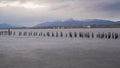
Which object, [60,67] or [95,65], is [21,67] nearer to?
[60,67]

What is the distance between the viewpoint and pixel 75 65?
2127 cm

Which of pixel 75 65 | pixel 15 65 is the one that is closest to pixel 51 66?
pixel 75 65

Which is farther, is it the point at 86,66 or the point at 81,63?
the point at 81,63

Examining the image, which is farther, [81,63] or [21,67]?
[81,63]

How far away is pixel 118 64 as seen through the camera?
21125 mm

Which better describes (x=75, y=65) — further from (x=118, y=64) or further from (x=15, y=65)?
(x=15, y=65)

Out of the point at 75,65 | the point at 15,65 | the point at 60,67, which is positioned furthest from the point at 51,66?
the point at 15,65

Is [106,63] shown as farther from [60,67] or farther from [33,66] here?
[33,66]

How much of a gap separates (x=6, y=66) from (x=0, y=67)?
0.65 metres

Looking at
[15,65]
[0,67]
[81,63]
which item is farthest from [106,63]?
[0,67]

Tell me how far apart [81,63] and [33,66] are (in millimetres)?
5060

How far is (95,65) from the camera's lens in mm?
21078

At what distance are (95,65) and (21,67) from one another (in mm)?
7380

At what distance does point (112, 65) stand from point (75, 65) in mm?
3661
